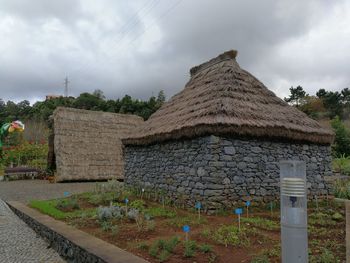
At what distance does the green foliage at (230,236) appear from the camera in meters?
5.26

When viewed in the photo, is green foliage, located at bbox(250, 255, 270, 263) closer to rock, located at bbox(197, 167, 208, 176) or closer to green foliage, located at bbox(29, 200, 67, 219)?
rock, located at bbox(197, 167, 208, 176)

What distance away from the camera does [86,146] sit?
18.4m

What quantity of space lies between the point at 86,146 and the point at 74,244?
526 inches

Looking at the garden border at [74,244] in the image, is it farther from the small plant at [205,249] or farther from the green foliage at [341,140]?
the green foliage at [341,140]

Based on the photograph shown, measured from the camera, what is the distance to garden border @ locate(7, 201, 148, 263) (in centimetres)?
456

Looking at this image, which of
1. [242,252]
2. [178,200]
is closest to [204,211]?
[178,200]

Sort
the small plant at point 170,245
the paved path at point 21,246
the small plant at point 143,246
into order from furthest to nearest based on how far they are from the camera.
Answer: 1. the paved path at point 21,246
2. the small plant at point 143,246
3. the small plant at point 170,245

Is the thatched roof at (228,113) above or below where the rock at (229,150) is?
above

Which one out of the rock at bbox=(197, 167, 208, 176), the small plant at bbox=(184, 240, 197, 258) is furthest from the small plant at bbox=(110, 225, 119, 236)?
the rock at bbox=(197, 167, 208, 176)

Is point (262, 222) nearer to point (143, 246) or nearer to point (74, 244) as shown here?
point (143, 246)

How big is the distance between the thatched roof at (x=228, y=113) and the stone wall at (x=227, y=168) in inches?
11.4

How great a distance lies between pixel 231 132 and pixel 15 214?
6.70m

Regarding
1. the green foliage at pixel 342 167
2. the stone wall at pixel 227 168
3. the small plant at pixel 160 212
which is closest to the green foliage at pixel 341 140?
the green foliage at pixel 342 167

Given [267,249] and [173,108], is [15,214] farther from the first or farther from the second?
[267,249]
